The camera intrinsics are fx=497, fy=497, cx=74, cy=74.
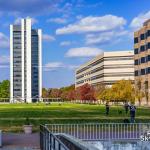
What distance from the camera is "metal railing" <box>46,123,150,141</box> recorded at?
98.2ft

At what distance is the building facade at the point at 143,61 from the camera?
137 metres

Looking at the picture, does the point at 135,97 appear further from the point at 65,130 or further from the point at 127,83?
the point at 65,130

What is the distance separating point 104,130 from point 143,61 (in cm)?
11183

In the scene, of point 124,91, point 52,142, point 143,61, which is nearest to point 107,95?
point 124,91

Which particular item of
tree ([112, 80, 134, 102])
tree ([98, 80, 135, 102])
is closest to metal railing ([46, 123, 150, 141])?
tree ([98, 80, 135, 102])

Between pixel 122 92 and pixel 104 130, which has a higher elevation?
pixel 122 92

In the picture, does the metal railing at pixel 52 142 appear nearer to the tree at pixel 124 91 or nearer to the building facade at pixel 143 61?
the building facade at pixel 143 61

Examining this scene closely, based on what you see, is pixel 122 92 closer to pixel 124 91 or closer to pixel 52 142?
pixel 124 91

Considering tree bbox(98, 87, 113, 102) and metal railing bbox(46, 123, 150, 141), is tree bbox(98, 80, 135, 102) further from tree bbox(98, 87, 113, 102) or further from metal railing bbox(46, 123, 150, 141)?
metal railing bbox(46, 123, 150, 141)

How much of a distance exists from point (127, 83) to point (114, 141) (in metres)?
131

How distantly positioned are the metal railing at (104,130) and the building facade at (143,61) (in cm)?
10413

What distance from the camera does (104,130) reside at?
107 feet

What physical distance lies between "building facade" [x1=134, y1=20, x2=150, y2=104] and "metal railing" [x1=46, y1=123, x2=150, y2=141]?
104 m

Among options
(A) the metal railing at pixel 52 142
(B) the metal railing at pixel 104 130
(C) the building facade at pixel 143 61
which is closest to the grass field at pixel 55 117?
(B) the metal railing at pixel 104 130
